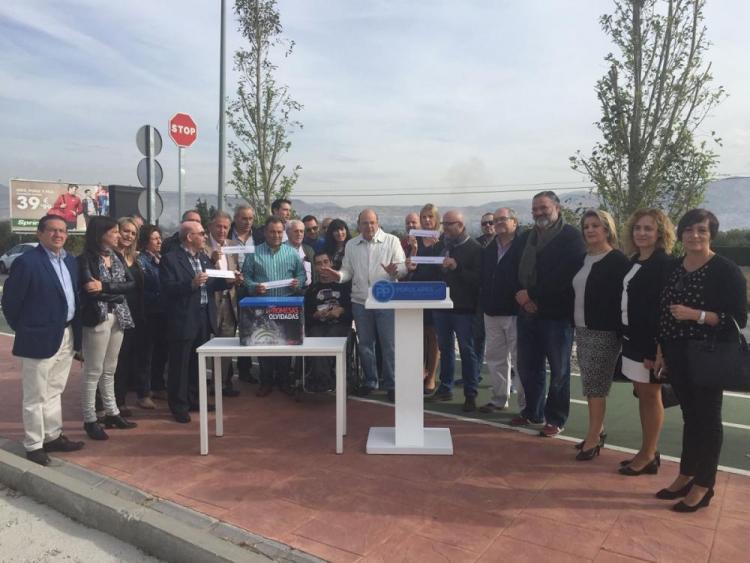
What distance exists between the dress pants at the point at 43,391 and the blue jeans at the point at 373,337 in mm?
2732

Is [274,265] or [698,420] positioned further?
[274,265]

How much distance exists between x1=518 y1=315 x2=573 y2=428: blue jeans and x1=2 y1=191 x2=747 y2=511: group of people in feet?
0.04

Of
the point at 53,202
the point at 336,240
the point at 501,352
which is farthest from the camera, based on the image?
the point at 53,202

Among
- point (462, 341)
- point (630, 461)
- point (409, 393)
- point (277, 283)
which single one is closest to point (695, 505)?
point (630, 461)

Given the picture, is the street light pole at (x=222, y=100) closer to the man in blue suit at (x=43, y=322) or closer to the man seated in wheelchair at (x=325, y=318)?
the man seated in wheelchair at (x=325, y=318)

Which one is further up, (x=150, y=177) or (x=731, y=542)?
(x=150, y=177)

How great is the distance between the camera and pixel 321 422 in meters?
5.32

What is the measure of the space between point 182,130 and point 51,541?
21.6ft

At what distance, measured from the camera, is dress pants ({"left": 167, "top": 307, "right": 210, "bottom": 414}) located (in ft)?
17.2

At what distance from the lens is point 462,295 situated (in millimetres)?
5734

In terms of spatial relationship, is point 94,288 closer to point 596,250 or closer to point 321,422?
point 321,422

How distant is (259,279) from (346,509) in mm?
2775

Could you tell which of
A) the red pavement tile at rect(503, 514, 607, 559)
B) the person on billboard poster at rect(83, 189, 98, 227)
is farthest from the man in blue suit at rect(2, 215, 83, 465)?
the person on billboard poster at rect(83, 189, 98, 227)

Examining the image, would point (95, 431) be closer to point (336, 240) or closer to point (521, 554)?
point (336, 240)
